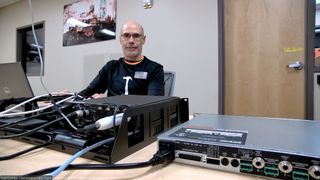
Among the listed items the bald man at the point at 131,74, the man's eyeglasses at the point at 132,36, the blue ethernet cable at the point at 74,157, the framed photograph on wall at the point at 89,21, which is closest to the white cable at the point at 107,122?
the blue ethernet cable at the point at 74,157

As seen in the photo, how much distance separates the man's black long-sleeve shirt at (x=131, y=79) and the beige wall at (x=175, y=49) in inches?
40.1

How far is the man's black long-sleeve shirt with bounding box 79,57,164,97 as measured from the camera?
1.44 metres

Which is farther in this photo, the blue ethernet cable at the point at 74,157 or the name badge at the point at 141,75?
the name badge at the point at 141,75

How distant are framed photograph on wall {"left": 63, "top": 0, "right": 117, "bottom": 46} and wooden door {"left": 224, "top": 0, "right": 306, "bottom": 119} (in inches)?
64.4

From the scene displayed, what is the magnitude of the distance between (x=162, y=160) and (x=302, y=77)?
209 cm

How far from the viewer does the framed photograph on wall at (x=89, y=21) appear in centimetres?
309

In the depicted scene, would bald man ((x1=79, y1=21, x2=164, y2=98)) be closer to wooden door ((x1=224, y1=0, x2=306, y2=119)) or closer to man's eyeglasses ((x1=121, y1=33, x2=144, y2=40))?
man's eyeglasses ((x1=121, y1=33, x2=144, y2=40))

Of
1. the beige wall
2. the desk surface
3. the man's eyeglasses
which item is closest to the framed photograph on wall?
the beige wall

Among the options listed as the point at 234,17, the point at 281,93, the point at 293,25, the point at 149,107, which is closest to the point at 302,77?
the point at 281,93

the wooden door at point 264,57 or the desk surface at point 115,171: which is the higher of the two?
the wooden door at point 264,57

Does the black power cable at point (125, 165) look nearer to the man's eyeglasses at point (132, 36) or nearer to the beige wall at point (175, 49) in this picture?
the man's eyeglasses at point (132, 36)

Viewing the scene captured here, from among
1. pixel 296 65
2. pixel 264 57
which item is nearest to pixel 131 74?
pixel 264 57

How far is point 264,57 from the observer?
216cm

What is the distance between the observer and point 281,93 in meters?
2.09
